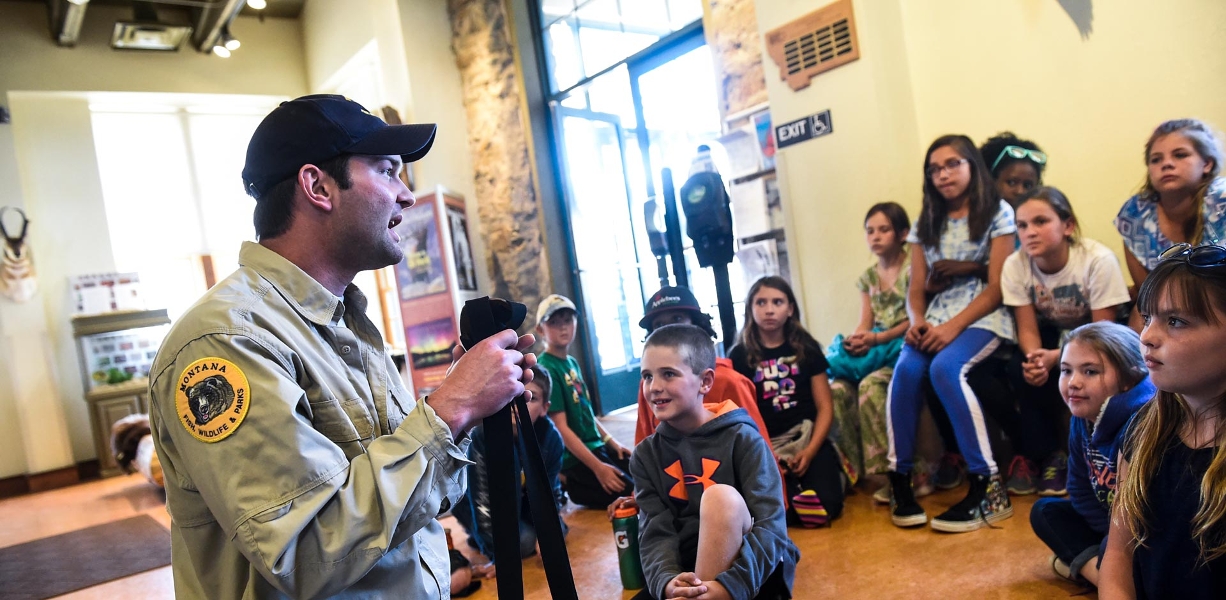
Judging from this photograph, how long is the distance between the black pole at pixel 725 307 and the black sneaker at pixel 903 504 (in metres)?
0.84

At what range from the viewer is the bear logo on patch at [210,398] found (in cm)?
93

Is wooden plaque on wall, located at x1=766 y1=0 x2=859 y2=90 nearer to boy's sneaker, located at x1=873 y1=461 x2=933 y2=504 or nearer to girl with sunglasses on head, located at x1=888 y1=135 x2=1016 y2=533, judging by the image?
girl with sunglasses on head, located at x1=888 y1=135 x2=1016 y2=533

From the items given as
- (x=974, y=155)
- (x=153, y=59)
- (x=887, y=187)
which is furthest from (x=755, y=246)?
(x=153, y=59)

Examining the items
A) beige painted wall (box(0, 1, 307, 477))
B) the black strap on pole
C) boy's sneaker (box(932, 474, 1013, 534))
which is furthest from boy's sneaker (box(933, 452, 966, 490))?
beige painted wall (box(0, 1, 307, 477))

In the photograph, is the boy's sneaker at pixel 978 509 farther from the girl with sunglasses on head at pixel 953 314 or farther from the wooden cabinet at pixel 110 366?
the wooden cabinet at pixel 110 366

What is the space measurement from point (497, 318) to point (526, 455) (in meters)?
0.21

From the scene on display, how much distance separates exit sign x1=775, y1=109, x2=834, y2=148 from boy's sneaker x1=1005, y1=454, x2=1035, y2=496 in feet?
5.15

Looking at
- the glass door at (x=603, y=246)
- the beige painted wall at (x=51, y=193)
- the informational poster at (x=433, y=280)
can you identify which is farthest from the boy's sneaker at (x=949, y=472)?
the beige painted wall at (x=51, y=193)

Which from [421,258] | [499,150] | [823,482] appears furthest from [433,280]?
[823,482]

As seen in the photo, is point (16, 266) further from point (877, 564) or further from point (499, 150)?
point (877, 564)

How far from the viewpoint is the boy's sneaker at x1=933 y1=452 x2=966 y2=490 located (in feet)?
9.37

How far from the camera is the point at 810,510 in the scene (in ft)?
8.67

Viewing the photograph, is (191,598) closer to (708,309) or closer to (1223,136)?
(1223,136)

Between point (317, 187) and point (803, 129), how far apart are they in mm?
2767
